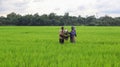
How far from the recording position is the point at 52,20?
87750 millimetres

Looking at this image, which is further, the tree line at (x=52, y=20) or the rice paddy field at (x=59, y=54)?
the tree line at (x=52, y=20)

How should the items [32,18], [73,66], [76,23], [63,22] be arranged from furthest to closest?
[76,23], [63,22], [32,18], [73,66]

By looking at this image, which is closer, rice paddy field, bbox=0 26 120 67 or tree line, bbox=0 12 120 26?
rice paddy field, bbox=0 26 120 67

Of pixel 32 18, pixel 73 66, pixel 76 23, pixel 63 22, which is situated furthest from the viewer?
pixel 76 23

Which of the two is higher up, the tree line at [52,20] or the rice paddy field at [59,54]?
the rice paddy field at [59,54]

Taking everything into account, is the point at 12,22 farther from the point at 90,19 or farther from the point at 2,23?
the point at 90,19

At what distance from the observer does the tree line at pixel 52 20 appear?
277ft

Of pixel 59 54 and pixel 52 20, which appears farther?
pixel 52 20

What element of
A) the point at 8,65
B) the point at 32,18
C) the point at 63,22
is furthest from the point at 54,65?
the point at 63,22

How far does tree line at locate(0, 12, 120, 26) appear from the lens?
8431cm

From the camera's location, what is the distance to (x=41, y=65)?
284 inches

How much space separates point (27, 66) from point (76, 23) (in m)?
89.0

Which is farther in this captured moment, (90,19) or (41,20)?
(90,19)

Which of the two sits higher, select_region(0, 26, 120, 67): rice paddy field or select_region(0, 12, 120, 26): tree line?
select_region(0, 26, 120, 67): rice paddy field
